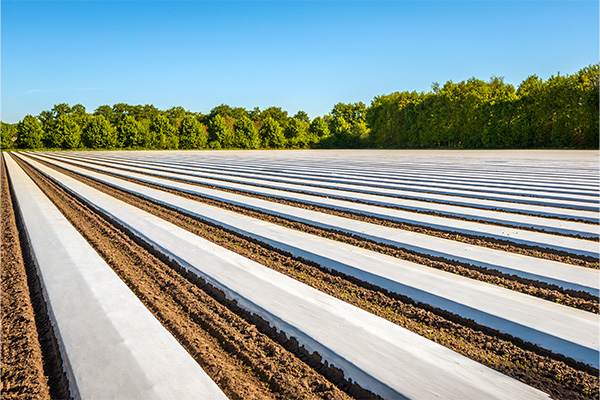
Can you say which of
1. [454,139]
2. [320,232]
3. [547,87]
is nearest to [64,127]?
[454,139]

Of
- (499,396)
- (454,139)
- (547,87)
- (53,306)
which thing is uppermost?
(547,87)

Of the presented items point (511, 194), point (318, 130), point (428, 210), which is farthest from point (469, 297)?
point (318, 130)

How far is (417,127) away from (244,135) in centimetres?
1683

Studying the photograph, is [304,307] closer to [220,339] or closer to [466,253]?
[220,339]

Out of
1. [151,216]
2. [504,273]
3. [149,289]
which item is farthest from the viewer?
[151,216]

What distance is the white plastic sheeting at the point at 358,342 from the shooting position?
1.25m

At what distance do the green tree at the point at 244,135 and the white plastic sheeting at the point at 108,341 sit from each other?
3416 cm

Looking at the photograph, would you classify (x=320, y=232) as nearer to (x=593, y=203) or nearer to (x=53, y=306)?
(x=53, y=306)

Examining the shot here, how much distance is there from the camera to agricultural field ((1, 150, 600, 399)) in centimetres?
130

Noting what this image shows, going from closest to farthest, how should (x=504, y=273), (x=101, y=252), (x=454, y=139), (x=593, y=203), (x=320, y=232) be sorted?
(x=504, y=273)
(x=101, y=252)
(x=320, y=232)
(x=593, y=203)
(x=454, y=139)

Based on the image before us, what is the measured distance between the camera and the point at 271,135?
3719cm

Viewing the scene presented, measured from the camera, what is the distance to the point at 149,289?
2.10m

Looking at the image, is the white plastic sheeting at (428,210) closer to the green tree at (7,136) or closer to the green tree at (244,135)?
the green tree at (244,135)

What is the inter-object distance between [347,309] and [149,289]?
1182 millimetres
